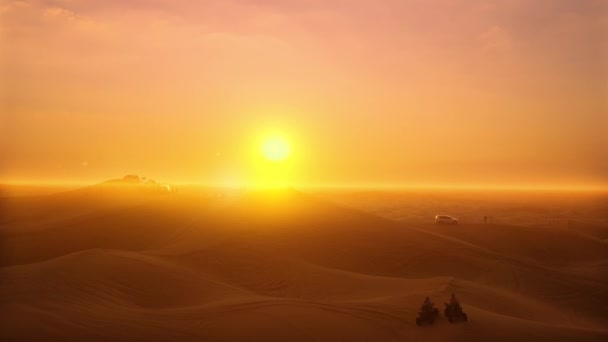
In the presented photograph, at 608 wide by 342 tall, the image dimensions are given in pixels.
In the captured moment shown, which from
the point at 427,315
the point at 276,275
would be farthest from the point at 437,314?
the point at 276,275

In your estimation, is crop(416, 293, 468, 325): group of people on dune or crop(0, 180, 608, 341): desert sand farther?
crop(416, 293, 468, 325): group of people on dune

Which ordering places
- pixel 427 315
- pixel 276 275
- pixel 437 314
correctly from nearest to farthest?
1. pixel 427 315
2. pixel 437 314
3. pixel 276 275

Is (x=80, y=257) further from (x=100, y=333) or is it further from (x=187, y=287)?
(x=100, y=333)

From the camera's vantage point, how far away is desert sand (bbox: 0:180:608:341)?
10.7m

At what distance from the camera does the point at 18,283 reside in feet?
42.9

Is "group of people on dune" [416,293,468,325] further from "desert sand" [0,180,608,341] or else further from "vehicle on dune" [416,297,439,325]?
"desert sand" [0,180,608,341]

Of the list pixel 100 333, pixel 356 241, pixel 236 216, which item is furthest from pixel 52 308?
pixel 236 216

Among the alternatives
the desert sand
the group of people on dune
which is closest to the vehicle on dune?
the group of people on dune

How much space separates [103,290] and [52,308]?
2.67 meters

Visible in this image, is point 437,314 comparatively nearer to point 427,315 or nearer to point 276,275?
point 427,315

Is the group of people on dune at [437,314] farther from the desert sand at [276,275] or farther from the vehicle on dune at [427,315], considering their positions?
the desert sand at [276,275]

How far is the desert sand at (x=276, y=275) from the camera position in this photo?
35.2 ft

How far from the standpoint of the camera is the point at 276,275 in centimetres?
1925

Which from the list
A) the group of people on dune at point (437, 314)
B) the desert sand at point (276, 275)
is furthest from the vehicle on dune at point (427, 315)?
the desert sand at point (276, 275)
